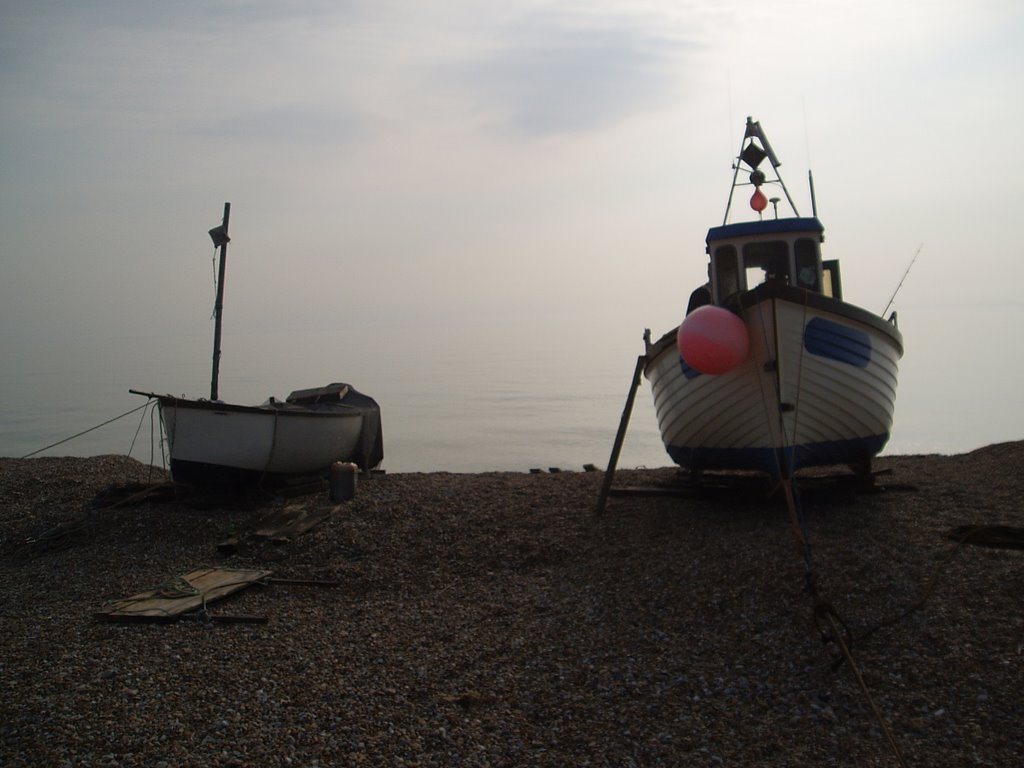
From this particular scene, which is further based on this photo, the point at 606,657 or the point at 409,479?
the point at 409,479

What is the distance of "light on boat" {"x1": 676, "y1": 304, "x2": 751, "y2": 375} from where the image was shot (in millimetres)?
8547

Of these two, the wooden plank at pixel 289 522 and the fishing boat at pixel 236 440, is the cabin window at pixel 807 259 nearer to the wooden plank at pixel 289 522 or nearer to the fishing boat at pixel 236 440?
the wooden plank at pixel 289 522

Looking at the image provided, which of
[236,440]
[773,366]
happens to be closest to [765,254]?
[773,366]

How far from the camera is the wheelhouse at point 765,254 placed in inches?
431

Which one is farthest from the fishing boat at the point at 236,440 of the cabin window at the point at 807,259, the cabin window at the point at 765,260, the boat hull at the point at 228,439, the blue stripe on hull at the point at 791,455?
the cabin window at the point at 807,259

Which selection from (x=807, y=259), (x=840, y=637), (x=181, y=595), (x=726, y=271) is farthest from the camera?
(x=726, y=271)

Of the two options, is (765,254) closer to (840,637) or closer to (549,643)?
(840,637)

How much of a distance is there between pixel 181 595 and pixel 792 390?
6748 mm

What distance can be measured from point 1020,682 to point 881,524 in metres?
3.70

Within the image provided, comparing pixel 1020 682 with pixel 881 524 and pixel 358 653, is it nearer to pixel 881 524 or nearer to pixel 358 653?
pixel 881 524

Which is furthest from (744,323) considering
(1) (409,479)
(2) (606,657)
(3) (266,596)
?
(1) (409,479)

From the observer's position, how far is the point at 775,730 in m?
4.83

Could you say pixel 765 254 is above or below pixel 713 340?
above

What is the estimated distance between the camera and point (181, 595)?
25.5ft
